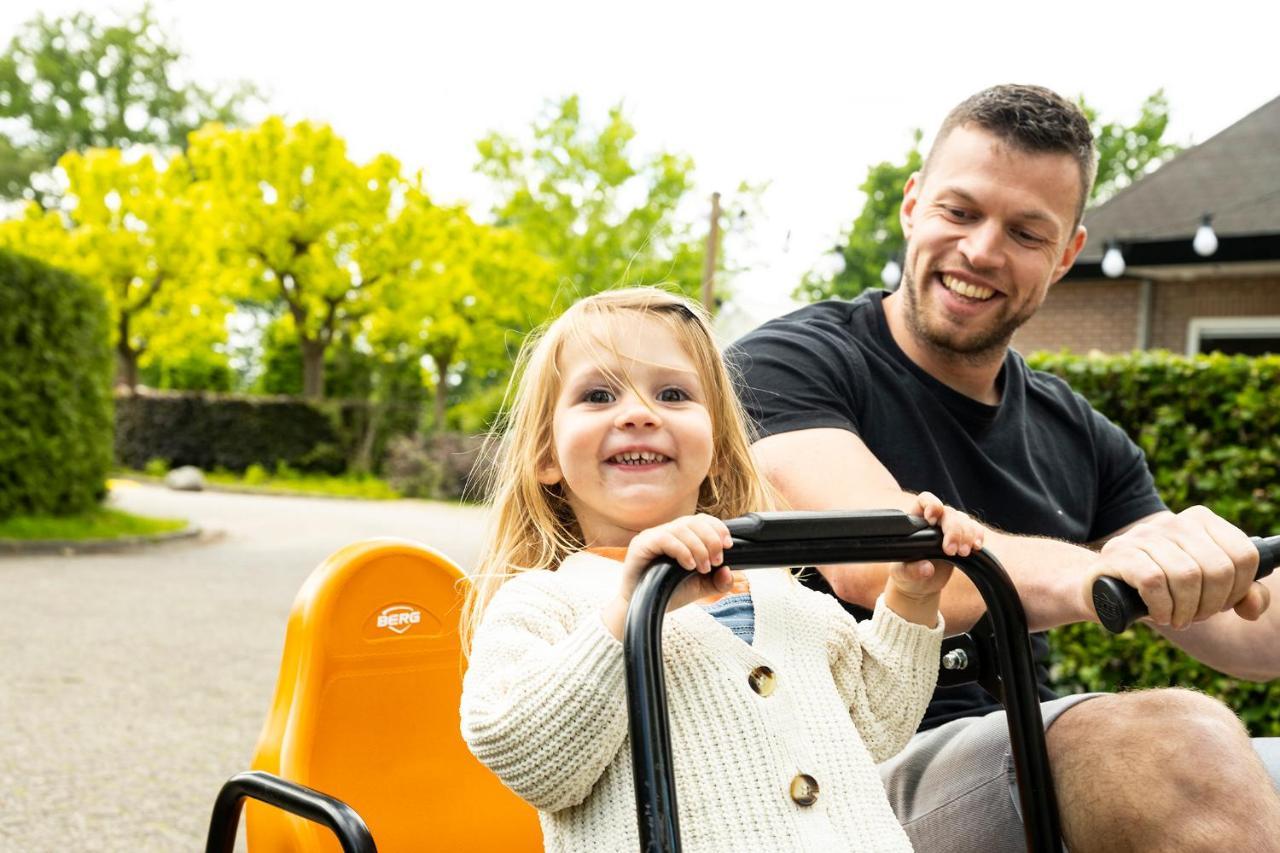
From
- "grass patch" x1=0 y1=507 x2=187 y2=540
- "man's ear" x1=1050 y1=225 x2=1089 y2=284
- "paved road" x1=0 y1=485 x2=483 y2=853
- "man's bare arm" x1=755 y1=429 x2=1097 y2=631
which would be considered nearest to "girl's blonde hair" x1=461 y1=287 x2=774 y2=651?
"man's bare arm" x1=755 y1=429 x2=1097 y2=631

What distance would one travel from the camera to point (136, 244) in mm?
26203

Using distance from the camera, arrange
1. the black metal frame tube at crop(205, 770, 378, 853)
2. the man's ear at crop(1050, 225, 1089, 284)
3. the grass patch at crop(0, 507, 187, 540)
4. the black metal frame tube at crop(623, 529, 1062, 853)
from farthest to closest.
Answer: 1. the grass patch at crop(0, 507, 187, 540)
2. the man's ear at crop(1050, 225, 1089, 284)
3. the black metal frame tube at crop(205, 770, 378, 853)
4. the black metal frame tube at crop(623, 529, 1062, 853)

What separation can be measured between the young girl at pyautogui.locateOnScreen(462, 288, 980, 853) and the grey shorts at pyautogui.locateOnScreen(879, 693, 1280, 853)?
18cm

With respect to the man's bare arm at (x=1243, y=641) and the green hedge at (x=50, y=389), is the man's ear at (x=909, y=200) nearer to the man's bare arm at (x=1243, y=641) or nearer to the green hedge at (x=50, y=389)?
the man's bare arm at (x=1243, y=641)

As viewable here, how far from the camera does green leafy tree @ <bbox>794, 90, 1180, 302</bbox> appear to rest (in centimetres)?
3667

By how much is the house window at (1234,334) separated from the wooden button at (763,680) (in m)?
10.5

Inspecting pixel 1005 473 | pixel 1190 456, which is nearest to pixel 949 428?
pixel 1005 473

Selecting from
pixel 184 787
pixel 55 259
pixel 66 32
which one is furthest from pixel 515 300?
pixel 66 32

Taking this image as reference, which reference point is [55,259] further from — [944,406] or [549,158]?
[944,406]

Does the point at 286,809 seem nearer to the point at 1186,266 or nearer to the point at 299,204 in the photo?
the point at 1186,266

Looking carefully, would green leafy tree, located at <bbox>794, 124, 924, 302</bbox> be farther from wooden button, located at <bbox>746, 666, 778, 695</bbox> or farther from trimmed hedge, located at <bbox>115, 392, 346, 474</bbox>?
wooden button, located at <bbox>746, 666, 778, 695</bbox>

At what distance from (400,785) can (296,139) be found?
25.9 meters

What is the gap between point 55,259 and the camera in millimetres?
26750

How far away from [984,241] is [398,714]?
1369 mm
